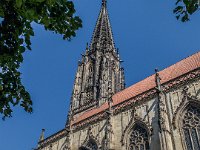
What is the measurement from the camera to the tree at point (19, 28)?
179 inches

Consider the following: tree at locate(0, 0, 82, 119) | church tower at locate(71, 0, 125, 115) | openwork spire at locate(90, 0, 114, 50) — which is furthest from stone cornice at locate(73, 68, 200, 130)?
openwork spire at locate(90, 0, 114, 50)

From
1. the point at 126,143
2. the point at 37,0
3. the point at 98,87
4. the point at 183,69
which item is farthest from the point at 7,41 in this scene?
the point at 98,87

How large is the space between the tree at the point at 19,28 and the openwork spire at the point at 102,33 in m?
31.0

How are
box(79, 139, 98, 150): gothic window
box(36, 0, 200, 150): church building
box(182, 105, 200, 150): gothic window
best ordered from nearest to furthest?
1. box(182, 105, 200, 150): gothic window
2. box(36, 0, 200, 150): church building
3. box(79, 139, 98, 150): gothic window

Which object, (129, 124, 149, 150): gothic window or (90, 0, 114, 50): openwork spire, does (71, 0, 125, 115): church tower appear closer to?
(90, 0, 114, 50): openwork spire

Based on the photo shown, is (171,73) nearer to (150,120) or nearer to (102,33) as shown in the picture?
(150,120)

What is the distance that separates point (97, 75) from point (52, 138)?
37.3 ft

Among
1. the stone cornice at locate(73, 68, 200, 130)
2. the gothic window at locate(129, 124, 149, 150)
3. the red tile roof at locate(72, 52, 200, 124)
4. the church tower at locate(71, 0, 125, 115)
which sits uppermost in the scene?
the church tower at locate(71, 0, 125, 115)

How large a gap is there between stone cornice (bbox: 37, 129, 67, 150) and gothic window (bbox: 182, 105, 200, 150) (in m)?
10.1

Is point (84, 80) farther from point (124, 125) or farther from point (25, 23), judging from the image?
point (25, 23)

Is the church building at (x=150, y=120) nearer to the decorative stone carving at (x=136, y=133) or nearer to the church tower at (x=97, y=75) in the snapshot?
the decorative stone carving at (x=136, y=133)

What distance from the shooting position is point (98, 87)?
30422 mm

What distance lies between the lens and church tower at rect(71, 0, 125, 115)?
96.5ft

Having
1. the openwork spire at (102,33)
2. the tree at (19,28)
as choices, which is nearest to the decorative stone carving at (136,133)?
the tree at (19,28)
